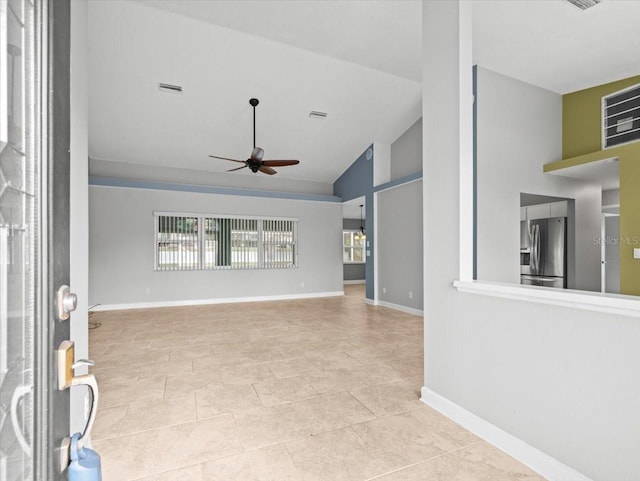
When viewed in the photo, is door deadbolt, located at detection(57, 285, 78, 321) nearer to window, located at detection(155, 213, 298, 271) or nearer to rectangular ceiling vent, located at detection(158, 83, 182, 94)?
rectangular ceiling vent, located at detection(158, 83, 182, 94)

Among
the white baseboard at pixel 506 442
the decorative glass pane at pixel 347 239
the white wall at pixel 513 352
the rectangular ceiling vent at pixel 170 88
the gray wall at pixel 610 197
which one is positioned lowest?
the white baseboard at pixel 506 442

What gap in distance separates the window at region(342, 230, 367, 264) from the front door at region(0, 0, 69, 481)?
440 inches

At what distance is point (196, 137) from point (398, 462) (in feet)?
21.5

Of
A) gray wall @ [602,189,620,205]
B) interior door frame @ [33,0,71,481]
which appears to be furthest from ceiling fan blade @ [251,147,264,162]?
gray wall @ [602,189,620,205]

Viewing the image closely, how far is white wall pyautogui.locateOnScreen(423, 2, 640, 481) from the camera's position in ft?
4.94

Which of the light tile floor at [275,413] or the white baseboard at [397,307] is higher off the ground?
the light tile floor at [275,413]

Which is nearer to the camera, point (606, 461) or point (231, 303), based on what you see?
point (606, 461)

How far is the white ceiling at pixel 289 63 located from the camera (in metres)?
3.88

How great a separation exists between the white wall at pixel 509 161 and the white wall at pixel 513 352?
2.26m

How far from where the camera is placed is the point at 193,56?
480cm

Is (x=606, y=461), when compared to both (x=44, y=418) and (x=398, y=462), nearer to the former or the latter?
(x=398, y=462)

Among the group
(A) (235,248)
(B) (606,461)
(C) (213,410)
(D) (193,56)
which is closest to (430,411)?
(B) (606,461)

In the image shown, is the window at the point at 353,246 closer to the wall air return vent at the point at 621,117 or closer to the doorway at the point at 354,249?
the doorway at the point at 354,249

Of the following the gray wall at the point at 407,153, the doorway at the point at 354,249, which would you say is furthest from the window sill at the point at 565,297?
the doorway at the point at 354,249
